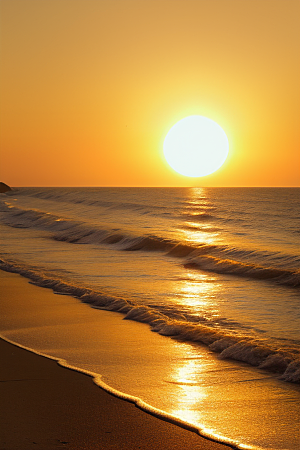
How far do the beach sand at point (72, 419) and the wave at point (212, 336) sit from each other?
2.24 m

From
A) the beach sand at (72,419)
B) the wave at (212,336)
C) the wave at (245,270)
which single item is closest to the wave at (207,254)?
the wave at (245,270)

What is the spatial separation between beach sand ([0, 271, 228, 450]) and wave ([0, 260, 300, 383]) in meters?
2.24

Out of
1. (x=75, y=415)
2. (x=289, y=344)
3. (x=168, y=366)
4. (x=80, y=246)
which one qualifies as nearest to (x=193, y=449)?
(x=75, y=415)

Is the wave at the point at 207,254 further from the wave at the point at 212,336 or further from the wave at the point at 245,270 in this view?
the wave at the point at 212,336

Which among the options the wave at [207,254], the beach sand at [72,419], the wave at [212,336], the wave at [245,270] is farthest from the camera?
the wave at [207,254]

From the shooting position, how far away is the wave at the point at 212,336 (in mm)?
7039

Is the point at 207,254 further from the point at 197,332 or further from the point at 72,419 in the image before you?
the point at 72,419

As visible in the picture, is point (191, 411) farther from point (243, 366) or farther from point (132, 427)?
point (243, 366)

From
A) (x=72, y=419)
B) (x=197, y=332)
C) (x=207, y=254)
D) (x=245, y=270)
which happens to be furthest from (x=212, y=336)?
(x=207, y=254)

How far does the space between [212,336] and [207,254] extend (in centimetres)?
1262

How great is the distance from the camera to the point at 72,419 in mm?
4945

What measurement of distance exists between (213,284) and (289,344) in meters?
6.48

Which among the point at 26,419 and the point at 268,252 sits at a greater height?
the point at 268,252

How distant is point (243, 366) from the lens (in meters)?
7.07
